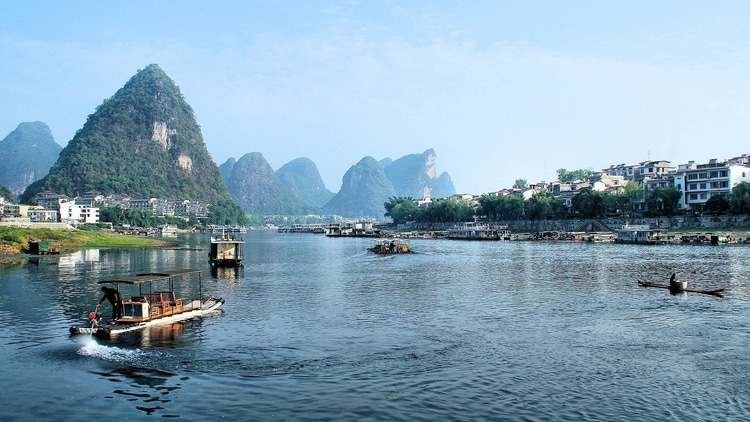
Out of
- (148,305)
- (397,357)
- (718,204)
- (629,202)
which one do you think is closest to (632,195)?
(629,202)

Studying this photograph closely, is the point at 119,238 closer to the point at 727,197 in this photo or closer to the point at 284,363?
the point at 284,363

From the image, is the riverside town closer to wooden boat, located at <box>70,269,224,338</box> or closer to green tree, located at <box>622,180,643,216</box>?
green tree, located at <box>622,180,643,216</box>

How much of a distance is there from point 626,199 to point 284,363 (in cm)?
11646

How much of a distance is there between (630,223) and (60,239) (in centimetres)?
10638

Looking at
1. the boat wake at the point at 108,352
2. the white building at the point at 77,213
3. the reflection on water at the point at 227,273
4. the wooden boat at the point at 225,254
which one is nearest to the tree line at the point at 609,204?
the wooden boat at the point at 225,254

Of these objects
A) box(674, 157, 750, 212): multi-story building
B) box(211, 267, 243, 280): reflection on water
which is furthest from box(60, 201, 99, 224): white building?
box(674, 157, 750, 212): multi-story building

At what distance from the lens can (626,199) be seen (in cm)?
12475

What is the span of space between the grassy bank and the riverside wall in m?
89.8

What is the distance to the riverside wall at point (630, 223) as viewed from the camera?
10600 centimetres

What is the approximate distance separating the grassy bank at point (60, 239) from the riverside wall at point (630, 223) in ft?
295

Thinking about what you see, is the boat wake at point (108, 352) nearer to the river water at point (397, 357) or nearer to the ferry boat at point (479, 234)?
the river water at point (397, 357)

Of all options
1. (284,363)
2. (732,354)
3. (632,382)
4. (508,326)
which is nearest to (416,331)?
(508,326)

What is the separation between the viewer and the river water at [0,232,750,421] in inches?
701

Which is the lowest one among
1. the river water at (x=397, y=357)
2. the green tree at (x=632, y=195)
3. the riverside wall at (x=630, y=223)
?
the river water at (x=397, y=357)
